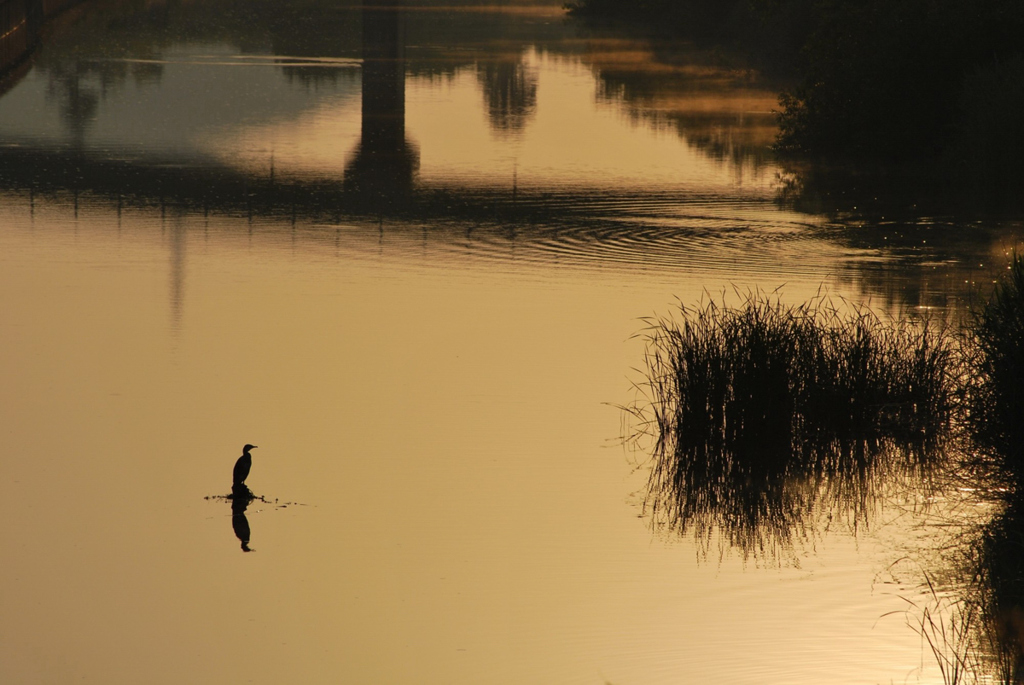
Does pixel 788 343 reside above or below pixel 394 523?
above

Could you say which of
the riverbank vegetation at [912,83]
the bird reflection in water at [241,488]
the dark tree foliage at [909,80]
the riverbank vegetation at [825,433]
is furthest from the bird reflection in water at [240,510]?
the dark tree foliage at [909,80]

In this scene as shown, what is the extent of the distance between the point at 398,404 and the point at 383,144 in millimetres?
21171

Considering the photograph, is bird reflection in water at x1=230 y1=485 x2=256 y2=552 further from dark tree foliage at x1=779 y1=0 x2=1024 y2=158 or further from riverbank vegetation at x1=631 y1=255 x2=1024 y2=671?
dark tree foliage at x1=779 y1=0 x2=1024 y2=158

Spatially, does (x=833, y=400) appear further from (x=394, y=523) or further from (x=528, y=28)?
(x=528, y=28)

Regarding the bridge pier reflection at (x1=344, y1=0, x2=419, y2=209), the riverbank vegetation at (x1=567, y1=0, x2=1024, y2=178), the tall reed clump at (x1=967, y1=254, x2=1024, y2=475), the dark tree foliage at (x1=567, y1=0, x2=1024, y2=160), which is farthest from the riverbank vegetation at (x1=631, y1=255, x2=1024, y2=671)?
the dark tree foliage at (x1=567, y1=0, x2=1024, y2=160)

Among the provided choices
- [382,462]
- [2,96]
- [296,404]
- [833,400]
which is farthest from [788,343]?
[2,96]

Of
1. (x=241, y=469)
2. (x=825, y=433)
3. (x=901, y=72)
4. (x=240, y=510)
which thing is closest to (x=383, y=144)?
(x=901, y=72)

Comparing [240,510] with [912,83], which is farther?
[912,83]

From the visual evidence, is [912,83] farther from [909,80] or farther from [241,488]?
[241,488]

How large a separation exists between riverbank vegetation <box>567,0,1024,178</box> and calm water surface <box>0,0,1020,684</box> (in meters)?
1.96

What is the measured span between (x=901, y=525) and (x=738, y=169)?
2249 centimetres

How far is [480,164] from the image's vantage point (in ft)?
113

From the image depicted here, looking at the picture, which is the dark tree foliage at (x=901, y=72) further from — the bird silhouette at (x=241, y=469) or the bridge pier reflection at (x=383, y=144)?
the bird silhouette at (x=241, y=469)

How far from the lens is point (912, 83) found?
33750 millimetres
